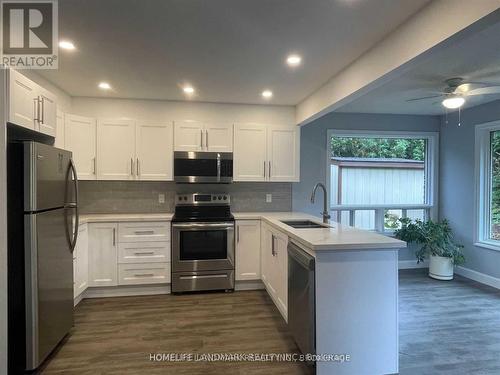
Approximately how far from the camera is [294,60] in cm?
275

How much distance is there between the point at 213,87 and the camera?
11.7ft

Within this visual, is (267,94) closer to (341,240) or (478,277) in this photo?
(341,240)

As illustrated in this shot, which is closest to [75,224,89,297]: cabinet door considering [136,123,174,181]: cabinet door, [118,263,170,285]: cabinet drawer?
[118,263,170,285]: cabinet drawer

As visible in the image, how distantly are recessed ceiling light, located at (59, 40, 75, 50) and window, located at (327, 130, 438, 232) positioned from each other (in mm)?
3635

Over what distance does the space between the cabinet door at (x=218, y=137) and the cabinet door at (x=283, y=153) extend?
554 millimetres

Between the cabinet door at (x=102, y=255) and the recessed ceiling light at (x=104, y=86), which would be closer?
the recessed ceiling light at (x=104, y=86)

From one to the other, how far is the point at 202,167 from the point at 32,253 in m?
2.25

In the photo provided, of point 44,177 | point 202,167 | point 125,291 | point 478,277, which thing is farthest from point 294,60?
point 478,277

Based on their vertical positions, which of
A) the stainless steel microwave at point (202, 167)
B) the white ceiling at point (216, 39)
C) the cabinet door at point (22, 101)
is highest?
the white ceiling at point (216, 39)

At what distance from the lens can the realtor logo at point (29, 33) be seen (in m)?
2.00

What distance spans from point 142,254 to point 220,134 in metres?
1.86

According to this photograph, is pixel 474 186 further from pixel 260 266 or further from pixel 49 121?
pixel 49 121

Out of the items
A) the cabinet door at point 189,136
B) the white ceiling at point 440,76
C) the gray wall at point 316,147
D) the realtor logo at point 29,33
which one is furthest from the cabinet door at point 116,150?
the white ceiling at point 440,76

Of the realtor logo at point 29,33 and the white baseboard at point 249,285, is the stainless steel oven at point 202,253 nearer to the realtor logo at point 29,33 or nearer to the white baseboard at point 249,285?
the white baseboard at point 249,285
